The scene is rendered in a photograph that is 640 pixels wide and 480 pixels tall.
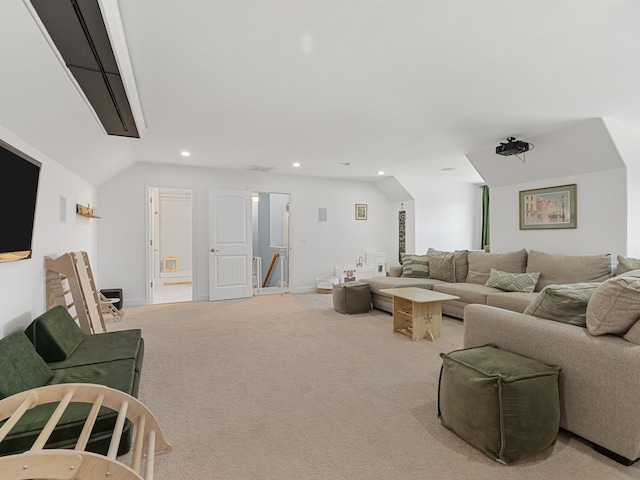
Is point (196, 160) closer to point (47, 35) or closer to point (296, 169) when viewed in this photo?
point (296, 169)

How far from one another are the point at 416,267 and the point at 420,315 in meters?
1.94

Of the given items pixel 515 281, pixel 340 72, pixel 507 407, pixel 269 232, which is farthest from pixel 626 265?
pixel 269 232

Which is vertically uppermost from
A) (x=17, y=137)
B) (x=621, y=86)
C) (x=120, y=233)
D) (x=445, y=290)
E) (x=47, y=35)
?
(x=621, y=86)

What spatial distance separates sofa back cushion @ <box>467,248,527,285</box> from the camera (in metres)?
4.67

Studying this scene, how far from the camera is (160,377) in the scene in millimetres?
2748

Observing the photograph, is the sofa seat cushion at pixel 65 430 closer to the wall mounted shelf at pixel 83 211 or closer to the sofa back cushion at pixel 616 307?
the sofa back cushion at pixel 616 307

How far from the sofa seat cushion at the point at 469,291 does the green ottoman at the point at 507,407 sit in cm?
246

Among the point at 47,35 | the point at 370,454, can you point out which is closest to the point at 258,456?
the point at 370,454

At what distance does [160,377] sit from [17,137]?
79.9 inches

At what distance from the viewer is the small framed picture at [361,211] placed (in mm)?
7646

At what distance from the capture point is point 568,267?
4047 mm

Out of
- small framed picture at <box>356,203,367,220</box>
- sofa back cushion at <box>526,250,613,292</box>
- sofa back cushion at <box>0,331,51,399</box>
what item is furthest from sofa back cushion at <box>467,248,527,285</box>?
sofa back cushion at <box>0,331,51,399</box>

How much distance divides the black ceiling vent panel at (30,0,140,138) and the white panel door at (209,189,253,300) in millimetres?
3200

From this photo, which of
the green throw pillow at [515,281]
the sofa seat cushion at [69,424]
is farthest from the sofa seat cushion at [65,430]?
the green throw pillow at [515,281]
